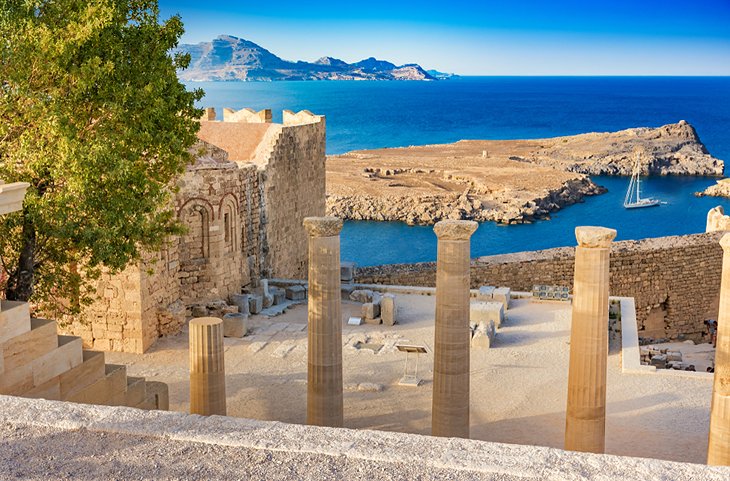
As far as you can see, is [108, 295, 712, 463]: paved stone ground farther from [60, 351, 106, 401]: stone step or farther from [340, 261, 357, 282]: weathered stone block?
[340, 261, 357, 282]: weathered stone block

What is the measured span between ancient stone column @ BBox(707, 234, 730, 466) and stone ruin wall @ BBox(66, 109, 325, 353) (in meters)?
9.03

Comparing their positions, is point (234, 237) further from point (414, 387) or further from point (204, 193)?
point (414, 387)

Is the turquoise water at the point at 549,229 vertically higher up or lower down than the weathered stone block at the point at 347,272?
lower down

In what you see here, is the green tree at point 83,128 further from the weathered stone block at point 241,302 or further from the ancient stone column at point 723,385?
the ancient stone column at point 723,385

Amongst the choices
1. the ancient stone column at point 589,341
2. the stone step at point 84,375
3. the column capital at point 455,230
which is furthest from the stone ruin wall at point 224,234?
the ancient stone column at point 589,341

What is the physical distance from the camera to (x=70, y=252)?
1451cm

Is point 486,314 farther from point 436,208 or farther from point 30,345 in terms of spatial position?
point 436,208

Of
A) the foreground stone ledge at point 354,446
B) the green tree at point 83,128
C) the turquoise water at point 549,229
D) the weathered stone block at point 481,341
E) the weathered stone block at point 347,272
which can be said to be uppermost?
the green tree at point 83,128

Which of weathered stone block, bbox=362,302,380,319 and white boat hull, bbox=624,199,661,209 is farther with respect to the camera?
white boat hull, bbox=624,199,661,209

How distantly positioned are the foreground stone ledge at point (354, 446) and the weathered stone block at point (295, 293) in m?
12.8

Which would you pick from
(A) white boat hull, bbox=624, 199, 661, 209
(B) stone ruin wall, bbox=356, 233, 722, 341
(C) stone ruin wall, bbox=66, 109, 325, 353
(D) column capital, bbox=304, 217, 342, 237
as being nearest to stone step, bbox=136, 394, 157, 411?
(C) stone ruin wall, bbox=66, 109, 325, 353

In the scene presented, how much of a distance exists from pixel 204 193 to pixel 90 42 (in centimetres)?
664

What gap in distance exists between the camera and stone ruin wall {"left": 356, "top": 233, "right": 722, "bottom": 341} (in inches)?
967

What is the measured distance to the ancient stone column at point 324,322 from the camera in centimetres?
1188
